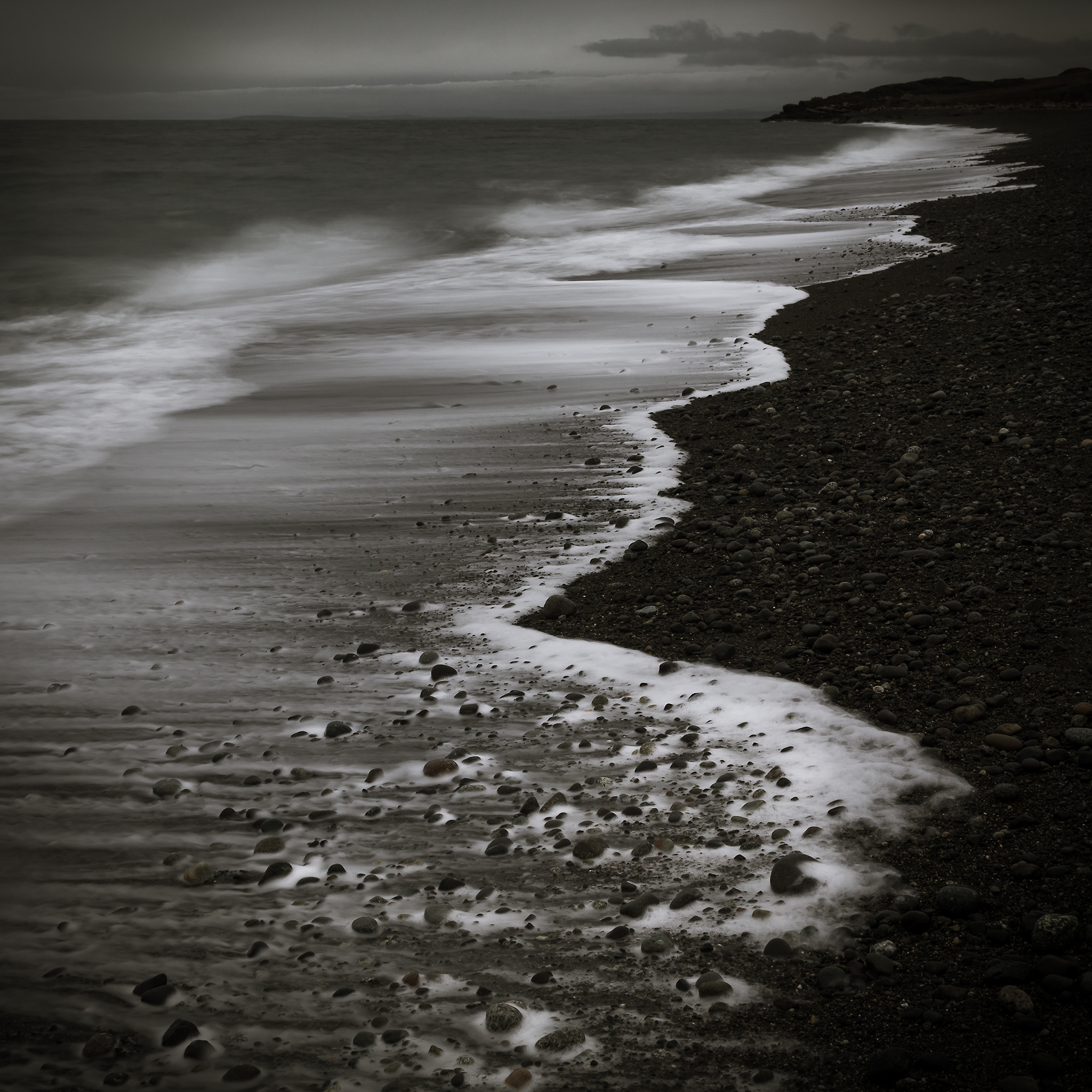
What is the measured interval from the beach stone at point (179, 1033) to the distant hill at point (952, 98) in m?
82.1

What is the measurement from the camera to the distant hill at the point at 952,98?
7662 centimetres

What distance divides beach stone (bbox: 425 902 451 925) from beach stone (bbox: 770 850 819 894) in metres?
0.85

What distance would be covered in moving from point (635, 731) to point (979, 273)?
7926mm

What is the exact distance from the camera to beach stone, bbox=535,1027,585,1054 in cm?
202

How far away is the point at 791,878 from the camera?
241 centimetres

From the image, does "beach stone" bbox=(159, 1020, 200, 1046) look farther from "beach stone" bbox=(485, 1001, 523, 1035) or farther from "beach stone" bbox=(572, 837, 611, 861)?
"beach stone" bbox=(572, 837, 611, 861)

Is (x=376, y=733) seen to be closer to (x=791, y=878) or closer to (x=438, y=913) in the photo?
(x=438, y=913)

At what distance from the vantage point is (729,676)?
134 inches

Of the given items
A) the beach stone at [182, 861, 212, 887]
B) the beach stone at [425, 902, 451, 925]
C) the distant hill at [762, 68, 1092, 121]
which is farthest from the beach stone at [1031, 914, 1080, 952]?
the distant hill at [762, 68, 1092, 121]

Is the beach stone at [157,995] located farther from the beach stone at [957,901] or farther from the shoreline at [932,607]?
the beach stone at [957,901]

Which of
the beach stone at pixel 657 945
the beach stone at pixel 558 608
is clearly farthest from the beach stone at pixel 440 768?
the beach stone at pixel 558 608

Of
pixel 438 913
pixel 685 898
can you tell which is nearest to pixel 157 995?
pixel 438 913

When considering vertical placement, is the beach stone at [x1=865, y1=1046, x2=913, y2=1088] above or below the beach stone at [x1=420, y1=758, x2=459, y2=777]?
below

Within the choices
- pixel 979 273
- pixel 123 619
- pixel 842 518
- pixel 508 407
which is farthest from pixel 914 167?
pixel 123 619
